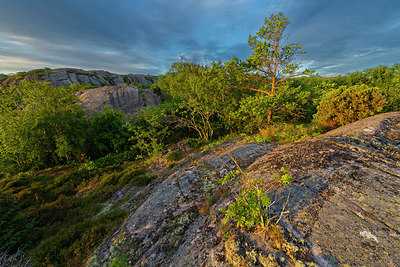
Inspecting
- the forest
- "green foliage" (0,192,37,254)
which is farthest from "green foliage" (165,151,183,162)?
"green foliage" (0,192,37,254)

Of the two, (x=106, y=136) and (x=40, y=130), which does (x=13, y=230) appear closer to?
(x=106, y=136)

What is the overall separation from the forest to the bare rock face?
6707mm

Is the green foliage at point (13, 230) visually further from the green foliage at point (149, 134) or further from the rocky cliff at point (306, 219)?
the green foliage at point (149, 134)

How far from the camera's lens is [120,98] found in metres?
24.2

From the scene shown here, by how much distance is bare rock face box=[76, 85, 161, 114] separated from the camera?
23234 millimetres

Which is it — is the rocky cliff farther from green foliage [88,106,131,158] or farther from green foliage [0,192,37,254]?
green foliage [88,106,131,158]

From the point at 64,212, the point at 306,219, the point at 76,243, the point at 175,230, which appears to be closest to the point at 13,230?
the point at 64,212

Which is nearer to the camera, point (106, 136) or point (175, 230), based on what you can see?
point (175, 230)

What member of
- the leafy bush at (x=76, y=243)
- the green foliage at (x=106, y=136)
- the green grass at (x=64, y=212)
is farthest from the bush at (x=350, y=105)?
the green foliage at (x=106, y=136)

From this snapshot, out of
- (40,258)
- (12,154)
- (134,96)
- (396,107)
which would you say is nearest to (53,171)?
(12,154)

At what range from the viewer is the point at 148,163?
12.8 m

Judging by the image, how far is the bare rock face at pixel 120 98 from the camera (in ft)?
76.2

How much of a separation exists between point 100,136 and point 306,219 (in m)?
19.4

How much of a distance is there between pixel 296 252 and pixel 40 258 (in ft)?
26.3
